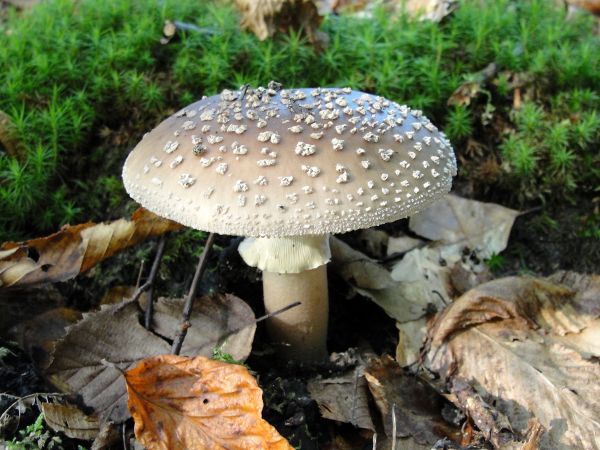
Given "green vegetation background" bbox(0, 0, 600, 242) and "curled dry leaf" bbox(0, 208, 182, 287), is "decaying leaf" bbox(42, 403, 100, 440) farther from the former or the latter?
"green vegetation background" bbox(0, 0, 600, 242)

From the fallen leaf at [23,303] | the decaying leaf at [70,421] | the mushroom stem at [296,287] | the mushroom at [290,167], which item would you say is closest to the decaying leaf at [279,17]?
the mushroom at [290,167]

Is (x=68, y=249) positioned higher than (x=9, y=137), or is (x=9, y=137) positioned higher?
(x=9, y=137)

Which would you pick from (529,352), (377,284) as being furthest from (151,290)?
(529,352)

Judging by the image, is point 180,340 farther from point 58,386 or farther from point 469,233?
point 469,233

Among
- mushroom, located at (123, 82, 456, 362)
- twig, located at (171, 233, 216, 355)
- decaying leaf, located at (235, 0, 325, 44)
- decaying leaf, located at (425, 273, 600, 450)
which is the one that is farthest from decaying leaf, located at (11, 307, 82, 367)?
decaying leaf, located at (235, 0, 325, 44)

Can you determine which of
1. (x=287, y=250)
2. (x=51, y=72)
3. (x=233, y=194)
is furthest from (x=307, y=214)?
(x=51, y=72)

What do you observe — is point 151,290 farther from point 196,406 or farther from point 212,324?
point 196,406
